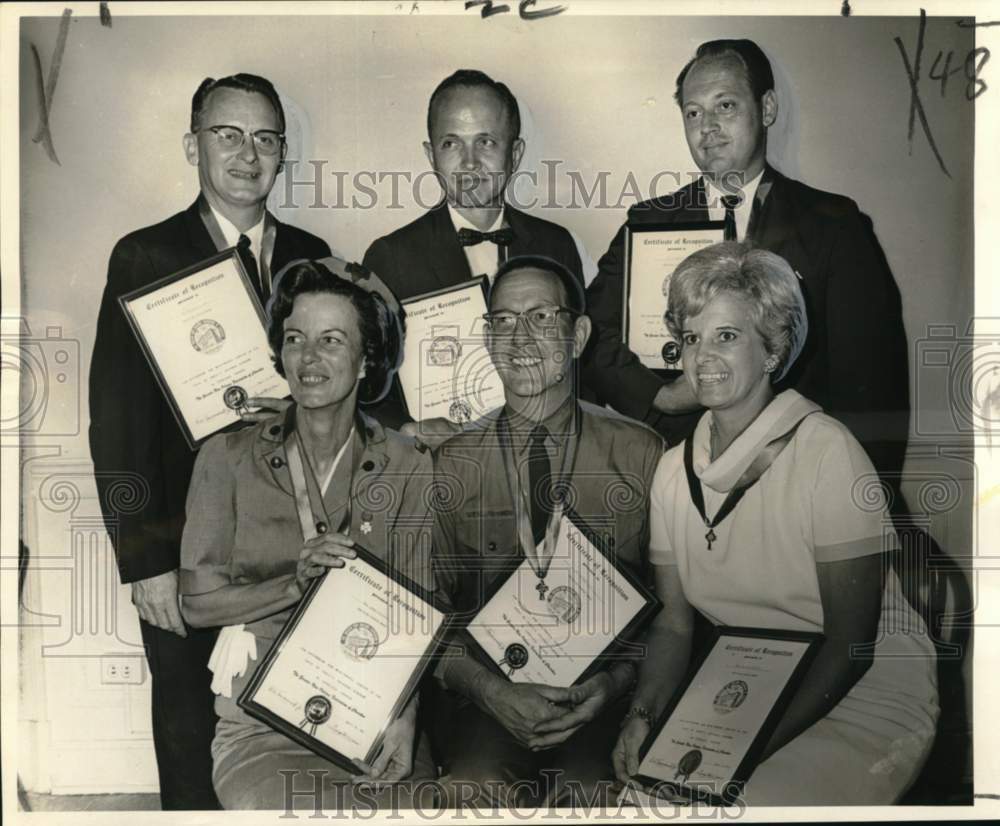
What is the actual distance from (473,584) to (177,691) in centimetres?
77

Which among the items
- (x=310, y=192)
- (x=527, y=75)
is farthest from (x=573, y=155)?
(x=310, y=192)

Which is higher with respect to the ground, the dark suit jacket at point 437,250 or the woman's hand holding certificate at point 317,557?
the dark suit jacket at point 437,250

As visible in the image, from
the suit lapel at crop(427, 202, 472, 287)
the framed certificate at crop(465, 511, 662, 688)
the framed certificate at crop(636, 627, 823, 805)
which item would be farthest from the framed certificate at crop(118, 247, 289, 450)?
the framed certificate at crop(636, 627, 823, 805)

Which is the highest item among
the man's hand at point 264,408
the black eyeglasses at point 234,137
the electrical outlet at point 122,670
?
the black eyeglasses at point 234,137

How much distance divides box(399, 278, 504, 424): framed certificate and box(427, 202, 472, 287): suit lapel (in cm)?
3

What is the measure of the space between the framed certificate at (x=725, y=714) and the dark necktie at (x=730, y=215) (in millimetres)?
951

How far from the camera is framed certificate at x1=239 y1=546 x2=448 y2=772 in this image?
2607 millimetres

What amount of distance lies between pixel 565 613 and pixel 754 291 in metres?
0.90

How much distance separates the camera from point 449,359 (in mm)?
2641

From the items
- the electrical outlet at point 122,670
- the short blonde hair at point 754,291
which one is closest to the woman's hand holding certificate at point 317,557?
the electrical outlet at point 122,670

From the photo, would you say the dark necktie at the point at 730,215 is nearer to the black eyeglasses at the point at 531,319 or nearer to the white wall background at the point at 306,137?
the white wall background at the point at 306,137

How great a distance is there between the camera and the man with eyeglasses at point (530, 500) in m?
2.63

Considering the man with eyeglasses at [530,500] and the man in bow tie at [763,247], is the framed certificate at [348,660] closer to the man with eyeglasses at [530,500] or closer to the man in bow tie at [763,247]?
the man with eyeglasses at [530,500]

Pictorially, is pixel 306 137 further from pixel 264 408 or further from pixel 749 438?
pixel 749 438
